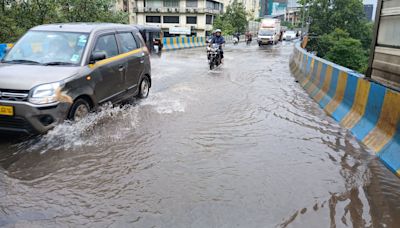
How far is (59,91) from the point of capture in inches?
212

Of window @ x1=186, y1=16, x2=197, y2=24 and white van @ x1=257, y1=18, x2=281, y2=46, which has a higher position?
window @ x1=186, y1=16, x2=197, y2=24

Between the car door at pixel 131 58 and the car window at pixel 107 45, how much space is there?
26 centimetres

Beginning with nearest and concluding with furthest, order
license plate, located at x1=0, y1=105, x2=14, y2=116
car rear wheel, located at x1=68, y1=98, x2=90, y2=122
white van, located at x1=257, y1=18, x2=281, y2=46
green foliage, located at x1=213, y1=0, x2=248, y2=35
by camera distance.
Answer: license plate, located at x1=0, y1=105, x2=14, y2=116 → car rear wheel, located at x1=68, y1=98, x2=90, y2=122 → white van, located at x1=257, y1=18, x2=281, y2=46 → green foliage, located at x1=213, y1=0, x2=248, y2=35

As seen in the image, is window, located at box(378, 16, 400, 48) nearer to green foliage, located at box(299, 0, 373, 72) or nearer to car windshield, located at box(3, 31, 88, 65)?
car windshield, located at box(3, 31, 88, 65)

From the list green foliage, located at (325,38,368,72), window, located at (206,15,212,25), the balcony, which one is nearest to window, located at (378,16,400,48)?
green foliage, located at (325,38,368,72)

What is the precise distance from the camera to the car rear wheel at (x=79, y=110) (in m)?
5.69

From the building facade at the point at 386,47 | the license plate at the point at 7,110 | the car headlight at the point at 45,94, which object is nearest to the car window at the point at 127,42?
the car headlight at the point at 45,94

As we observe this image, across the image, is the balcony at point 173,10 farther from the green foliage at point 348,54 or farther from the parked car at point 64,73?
the parked car at point 64,73

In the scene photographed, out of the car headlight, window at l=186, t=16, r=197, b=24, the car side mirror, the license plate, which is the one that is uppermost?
window at l=186, t=16, r=197, b=24

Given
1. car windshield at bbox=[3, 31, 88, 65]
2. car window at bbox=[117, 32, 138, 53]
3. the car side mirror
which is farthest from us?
car window at bbox=[117, 32, 138, 53]

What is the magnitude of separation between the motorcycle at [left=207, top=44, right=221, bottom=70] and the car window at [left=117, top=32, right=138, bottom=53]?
7.36m

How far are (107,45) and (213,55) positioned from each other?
900cm

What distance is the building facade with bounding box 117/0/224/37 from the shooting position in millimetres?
74750

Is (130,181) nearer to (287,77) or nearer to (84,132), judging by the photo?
(84,132)
